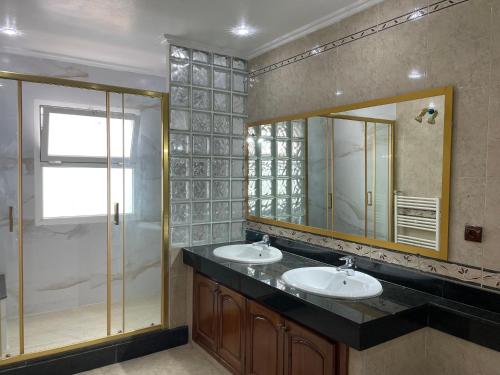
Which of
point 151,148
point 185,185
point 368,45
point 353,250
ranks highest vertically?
point 368,45

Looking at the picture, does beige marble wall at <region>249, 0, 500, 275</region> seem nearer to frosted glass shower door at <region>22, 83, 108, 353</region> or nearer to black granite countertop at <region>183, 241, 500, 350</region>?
black granite countertop at <region>183, 241, 500, 350</region>

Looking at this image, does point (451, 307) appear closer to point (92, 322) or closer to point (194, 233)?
point (194, 233)

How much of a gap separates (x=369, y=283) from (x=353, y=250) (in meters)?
0.37

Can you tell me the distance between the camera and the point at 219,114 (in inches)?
125

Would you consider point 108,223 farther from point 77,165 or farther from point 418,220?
point 418,220

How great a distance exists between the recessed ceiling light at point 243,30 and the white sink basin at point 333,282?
171 cm

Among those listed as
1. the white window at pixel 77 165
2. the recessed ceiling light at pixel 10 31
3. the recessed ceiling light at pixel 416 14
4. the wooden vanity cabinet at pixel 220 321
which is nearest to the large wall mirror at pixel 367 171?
the recessed ceiling light at pixel 416 14

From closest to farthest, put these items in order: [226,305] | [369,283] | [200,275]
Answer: [369,283] < [226,305] < [200,275]

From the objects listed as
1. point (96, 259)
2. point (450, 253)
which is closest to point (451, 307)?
point (450, 253)

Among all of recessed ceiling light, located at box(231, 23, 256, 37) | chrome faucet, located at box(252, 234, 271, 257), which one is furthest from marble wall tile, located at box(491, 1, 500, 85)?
chrome faucet, located at box(252, 234, 271, 257)

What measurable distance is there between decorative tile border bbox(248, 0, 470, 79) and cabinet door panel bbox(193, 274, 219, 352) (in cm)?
176

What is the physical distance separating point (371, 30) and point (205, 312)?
226 centimetres

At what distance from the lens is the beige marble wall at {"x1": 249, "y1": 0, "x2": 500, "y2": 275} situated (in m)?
1.71

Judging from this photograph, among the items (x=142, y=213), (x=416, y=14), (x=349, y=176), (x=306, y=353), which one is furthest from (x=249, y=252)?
(x=416, y=14)
